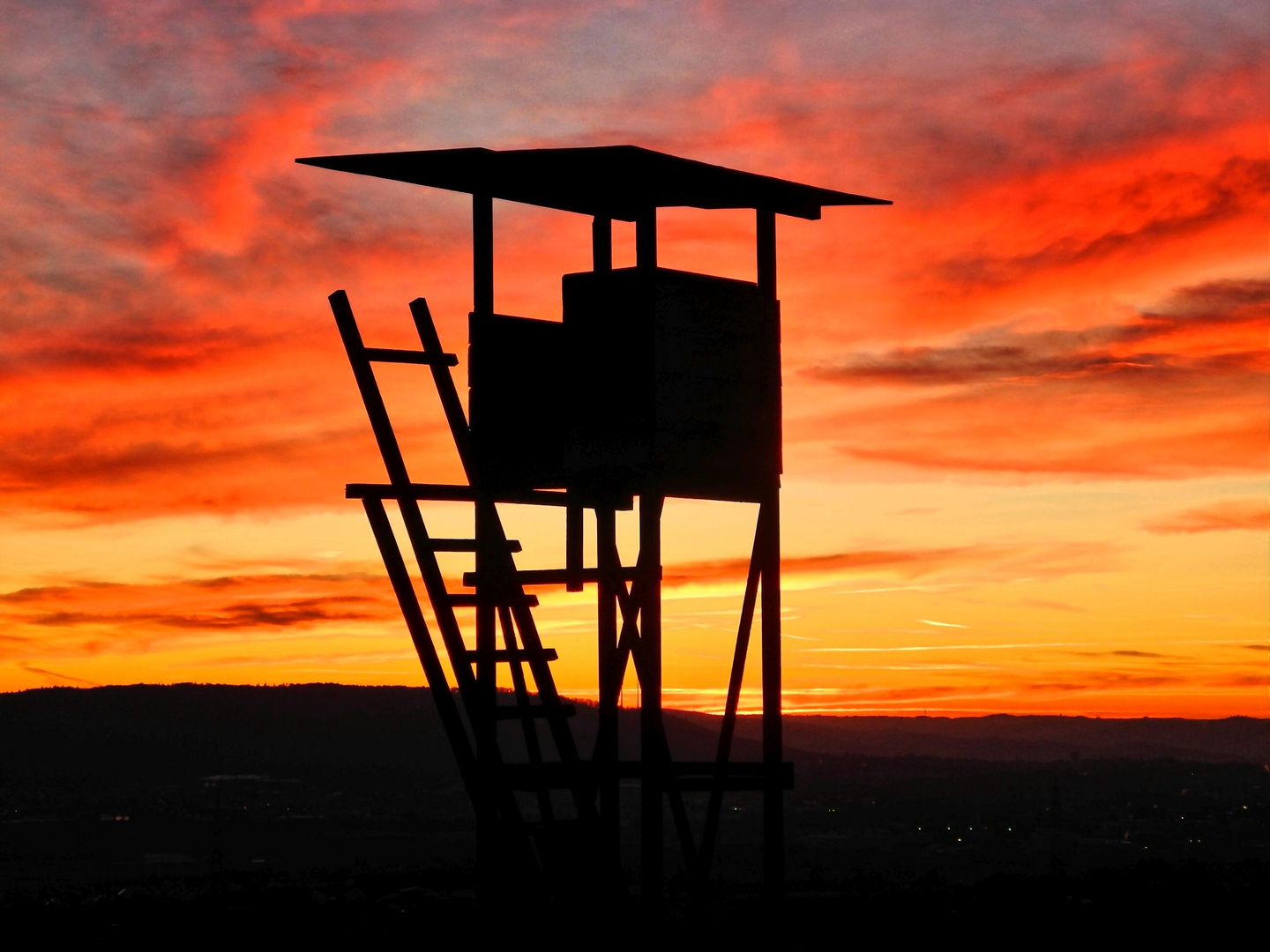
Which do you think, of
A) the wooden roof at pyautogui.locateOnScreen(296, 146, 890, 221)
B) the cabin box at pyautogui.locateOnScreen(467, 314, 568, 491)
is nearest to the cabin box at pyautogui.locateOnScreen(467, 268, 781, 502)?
the cabin box at pyautogui.locateOnScreen(467, 314, 568, 491)

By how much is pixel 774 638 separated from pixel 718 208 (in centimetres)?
437

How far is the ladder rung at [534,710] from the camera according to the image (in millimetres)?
14586

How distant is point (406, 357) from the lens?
15.7m

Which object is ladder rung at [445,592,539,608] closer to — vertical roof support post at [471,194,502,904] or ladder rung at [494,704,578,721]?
vertical roof support post at [471,194,502,904]

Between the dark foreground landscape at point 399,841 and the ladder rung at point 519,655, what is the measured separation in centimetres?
224

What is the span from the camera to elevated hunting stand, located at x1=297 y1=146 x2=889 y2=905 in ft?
49.1

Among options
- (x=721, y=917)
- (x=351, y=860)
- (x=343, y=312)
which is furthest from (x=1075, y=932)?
(x=351, y=860)

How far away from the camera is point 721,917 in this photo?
1717 centimetres

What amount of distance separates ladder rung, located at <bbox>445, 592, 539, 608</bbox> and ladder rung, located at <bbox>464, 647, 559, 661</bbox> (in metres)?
0.45

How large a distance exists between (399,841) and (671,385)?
389ft

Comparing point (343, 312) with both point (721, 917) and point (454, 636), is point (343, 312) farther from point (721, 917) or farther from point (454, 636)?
point (721, 917)

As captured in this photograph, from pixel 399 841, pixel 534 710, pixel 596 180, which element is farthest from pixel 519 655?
pixel 399 841

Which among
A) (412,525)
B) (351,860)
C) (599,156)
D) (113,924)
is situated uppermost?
(599,156)

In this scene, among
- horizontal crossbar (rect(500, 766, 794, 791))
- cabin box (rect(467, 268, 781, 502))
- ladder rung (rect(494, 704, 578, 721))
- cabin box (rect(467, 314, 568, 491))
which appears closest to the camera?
ladder rung (rect(494, 704, 578, 721))
